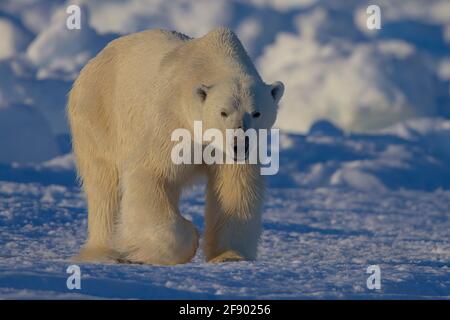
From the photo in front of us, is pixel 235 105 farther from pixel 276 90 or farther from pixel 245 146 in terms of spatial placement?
pixel 276 90

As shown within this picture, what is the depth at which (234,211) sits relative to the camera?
666 centimetres

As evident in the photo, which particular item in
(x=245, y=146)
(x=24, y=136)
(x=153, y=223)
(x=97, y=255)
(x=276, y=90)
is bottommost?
(x=97, y=255)

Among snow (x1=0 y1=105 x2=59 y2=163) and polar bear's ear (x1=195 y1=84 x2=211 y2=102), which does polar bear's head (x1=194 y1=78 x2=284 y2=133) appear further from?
snow (x1=0 y1=105 x2=59 y2=163)

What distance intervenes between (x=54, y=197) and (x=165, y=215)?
258 inches

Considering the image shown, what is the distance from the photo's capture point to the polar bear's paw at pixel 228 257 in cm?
657

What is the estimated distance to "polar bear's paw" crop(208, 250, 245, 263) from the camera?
657 cm

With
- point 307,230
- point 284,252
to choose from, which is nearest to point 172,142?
point 284,252

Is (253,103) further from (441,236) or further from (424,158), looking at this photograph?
(424,158)

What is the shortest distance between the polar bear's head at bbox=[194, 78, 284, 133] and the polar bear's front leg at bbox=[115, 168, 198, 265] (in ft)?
1.87

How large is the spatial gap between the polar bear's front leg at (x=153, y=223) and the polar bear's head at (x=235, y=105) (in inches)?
22.5

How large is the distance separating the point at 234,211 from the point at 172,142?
60 cm

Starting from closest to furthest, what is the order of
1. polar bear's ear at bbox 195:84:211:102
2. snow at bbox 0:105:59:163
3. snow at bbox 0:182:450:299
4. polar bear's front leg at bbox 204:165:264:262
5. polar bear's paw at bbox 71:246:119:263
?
snow at bbox 0:182:450:299 → polar bear's ear at bbox 195:84:211:102 → polar bear's front leg at bbox 204:165:264:262 → polar bear's paw at bbox 71:246:119:263 → snow at bbox 0:105:59:163

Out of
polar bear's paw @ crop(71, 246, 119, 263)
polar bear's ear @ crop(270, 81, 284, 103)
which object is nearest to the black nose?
polar bear's ear @ crop(270, 81, 284, 103)

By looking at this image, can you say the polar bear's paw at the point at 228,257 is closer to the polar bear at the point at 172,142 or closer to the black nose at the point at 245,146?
the polar bear at the point at 172,142
